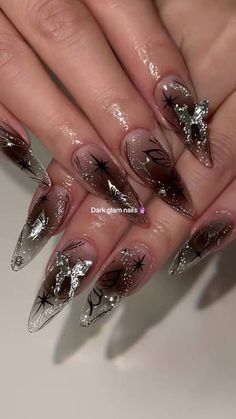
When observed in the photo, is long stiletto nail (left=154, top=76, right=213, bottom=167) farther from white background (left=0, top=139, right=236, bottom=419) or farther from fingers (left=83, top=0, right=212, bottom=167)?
white background (left=0, top=139, right=236, bottom=419)

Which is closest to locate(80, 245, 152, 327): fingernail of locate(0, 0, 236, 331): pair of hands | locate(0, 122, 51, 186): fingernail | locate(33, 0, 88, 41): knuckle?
locate(0, 0, 236, 331): pair of hands

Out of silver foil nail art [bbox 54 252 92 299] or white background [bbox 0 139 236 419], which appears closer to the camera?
silver foil nail art [bbox 54 252 92 299]

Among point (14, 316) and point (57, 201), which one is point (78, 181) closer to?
point (57, 201)

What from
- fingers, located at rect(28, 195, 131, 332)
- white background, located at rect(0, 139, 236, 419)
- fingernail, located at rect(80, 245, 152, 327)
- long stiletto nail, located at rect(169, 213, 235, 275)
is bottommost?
white background, located at rect(0, 139, 236, 419)

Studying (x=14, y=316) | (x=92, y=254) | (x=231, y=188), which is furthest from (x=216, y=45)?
(x=14, y=316)

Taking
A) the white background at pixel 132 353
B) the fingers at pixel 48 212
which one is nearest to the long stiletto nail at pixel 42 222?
the fingers at pixel 48 212

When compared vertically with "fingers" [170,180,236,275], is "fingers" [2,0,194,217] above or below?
above
